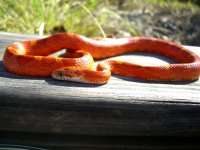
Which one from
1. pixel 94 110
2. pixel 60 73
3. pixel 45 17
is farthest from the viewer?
pixel 45 17

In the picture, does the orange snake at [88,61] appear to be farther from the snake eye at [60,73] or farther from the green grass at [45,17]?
the green grass at [45,17]

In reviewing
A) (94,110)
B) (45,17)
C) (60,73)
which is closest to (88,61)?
(60,73)

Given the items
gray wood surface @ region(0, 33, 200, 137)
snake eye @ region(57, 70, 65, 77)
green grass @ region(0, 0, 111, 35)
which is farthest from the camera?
green grass @ region(0, 0, 111, 35)

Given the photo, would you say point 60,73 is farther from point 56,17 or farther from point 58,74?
point 56,17

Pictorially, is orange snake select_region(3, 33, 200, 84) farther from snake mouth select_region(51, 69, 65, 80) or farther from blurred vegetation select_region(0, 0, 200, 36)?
blurred vegetation select_region(0, 0, 200, 36)

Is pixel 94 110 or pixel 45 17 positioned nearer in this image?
pixel 94 110

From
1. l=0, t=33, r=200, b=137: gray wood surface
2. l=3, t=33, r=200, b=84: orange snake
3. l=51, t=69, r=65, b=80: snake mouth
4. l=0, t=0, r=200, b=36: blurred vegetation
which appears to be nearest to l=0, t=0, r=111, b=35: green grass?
l=0, t=0, r=200, b=36: blurred vegetation

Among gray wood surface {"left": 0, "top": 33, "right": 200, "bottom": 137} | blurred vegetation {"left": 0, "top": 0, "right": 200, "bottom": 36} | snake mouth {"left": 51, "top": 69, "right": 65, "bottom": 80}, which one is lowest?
blurred vegetation {"left": 0, "top": 0, "right": 200, "bottom": 36}
